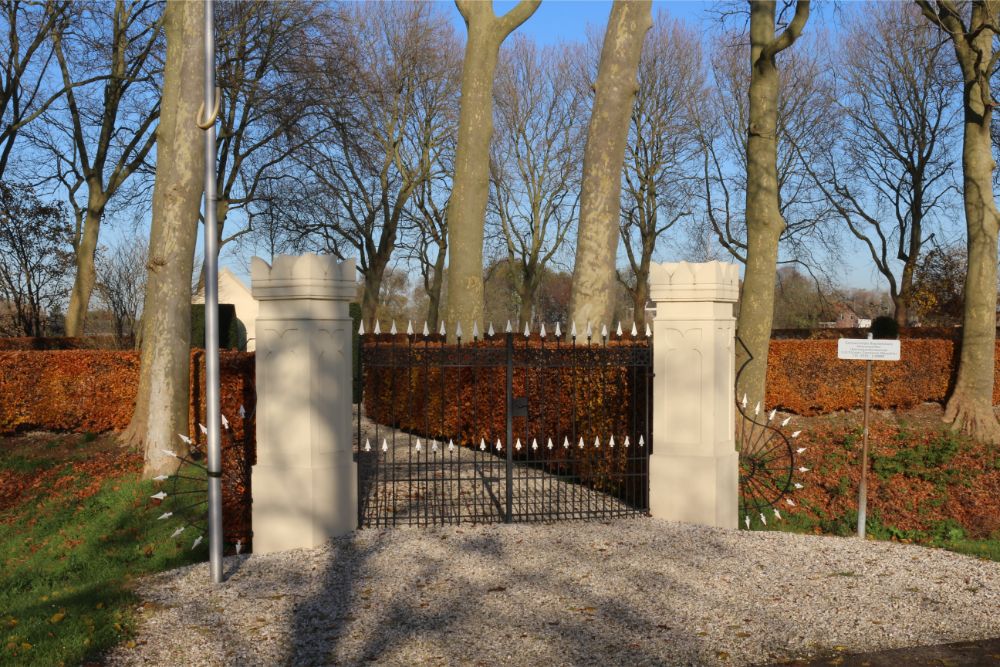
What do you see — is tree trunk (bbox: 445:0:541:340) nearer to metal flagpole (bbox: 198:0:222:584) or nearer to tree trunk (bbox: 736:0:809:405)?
tree trunk (bbox: 736:0:809:405)

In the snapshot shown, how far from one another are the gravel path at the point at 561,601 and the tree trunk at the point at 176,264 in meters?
3.73

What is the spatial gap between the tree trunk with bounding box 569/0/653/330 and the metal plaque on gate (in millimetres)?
3815

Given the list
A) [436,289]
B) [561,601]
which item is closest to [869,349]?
[561,601]

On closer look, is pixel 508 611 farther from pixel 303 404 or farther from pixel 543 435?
pixel 543 435

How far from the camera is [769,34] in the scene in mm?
12133

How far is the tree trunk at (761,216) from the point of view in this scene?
11359mm

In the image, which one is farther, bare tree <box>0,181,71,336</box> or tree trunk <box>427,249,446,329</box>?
tree trunk <box>427,249,446,329</box>

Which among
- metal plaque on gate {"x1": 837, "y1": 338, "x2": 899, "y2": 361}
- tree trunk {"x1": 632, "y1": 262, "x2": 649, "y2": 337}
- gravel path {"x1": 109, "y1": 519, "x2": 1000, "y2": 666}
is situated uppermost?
tree trunk {"x1": 632, "y1": 262, "x2": 649, "y2": 337}

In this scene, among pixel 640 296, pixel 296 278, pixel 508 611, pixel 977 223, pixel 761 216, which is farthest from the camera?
pixel 640 296

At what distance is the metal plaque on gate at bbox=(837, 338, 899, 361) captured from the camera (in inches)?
332

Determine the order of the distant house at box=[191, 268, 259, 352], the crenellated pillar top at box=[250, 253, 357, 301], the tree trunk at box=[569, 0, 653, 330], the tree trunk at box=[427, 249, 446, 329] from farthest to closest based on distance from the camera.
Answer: the distant house at box=[191, 268, 259, 352], the tree trunk at box=[427, 249, 446, 329], the tree trunk at box=[569, 0, 653, 330], the crenellated pillar top at box=[250, 253, 357, 301]

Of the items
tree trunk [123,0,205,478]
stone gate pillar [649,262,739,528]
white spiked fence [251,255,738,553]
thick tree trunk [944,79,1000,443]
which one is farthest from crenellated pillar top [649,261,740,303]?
thick tree trunk [944,79,1000,443]

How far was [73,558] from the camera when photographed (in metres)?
7.96

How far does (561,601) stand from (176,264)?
6567mm
